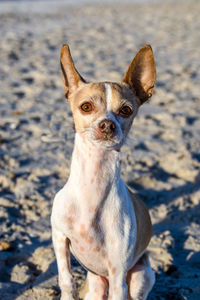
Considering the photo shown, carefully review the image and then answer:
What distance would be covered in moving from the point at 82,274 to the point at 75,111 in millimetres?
1449

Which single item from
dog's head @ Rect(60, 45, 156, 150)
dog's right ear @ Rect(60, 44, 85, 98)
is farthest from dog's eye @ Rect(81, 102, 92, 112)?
dog's right ear @ Rect(60, 44, 85, 98)

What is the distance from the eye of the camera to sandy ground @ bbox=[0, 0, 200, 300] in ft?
10.9

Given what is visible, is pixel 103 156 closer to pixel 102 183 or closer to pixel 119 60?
pixel 102 183

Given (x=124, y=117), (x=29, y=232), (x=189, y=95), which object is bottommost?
(x=29, y=232)

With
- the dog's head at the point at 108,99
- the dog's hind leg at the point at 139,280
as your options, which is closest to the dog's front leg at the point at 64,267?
the dog's hind leg at the point at 139,280

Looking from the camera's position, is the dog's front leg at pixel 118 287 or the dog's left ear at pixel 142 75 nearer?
the dog's front leg at pixel 118 287

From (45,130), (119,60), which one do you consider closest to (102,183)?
(45,130)

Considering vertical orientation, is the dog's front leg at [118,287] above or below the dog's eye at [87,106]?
below

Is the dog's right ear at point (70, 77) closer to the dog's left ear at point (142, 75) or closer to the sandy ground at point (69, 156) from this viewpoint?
the dog's left ear at point (142, 75)

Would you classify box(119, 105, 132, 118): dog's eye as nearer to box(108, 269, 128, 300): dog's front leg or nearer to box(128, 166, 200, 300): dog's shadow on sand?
box(108, 269, 128, 300): dog's front leg

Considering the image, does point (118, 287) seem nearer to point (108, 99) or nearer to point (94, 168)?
point (94, 168)

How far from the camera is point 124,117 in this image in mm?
2539

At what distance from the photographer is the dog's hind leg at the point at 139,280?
2.70m


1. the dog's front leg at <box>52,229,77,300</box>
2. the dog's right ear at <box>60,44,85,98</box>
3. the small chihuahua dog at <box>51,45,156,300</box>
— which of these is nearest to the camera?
the small chihuahua dog at <box>51,45,156,300</box>
